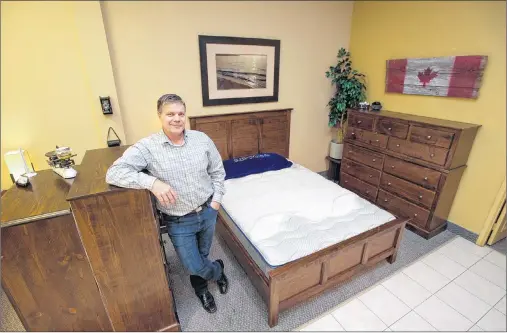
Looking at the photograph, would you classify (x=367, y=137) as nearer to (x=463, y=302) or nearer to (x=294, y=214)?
(x=294, y=214)

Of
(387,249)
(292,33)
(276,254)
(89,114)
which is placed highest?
(292,33)

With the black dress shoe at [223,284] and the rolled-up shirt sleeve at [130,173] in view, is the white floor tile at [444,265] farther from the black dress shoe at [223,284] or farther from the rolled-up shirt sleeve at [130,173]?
the rolled-up shirt sleeve at [130,173]

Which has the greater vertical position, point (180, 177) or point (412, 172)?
point (180, 177)

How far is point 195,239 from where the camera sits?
1.57 metres

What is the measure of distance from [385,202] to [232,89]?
7.30 feet

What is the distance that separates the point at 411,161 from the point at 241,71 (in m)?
2.08

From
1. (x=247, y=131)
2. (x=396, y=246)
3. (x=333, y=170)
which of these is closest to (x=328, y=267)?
(x=396, y=246)

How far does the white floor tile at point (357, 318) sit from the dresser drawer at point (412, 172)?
140 centimetres

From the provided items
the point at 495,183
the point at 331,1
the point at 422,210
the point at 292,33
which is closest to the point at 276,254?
the point at 422,210

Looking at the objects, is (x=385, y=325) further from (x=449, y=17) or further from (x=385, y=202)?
(x=449, y=17)

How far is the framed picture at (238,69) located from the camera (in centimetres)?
261

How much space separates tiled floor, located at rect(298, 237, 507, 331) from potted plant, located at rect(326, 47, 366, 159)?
200 centimetres

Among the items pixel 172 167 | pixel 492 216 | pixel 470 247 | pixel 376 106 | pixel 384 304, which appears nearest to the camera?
pixel 172 167

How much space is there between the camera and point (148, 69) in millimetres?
2371
